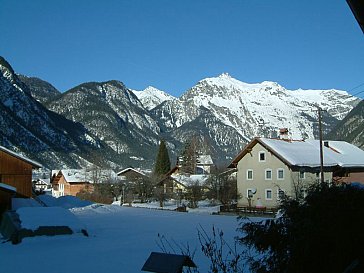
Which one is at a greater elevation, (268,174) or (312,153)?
(312,153)

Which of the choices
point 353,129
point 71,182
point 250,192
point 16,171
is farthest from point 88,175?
A: point 353,129

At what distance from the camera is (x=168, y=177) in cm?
7094

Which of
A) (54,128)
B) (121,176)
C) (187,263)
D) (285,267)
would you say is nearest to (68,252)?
(187,263)

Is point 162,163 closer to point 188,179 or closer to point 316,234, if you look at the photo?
point 188,179

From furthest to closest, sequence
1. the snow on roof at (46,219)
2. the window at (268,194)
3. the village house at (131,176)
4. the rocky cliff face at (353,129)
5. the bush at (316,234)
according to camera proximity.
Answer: the rocky cliff face at (353,129), the village house at (131,176), the window at (268,194), the snow on roof at (46,219), the bush at (316,234)

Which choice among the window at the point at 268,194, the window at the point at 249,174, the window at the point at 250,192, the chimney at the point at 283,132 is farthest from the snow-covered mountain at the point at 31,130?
the window at the point at 268,194

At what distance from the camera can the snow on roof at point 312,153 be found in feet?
157

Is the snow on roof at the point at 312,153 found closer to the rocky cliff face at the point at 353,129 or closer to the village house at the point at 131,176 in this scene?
the village house at the point at 131,176

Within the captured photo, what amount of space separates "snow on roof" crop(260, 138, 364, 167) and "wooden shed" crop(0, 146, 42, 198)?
78.8 feet

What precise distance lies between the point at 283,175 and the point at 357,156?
494 inches

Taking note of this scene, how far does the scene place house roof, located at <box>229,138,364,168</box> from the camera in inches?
1874

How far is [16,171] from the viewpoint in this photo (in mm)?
39812

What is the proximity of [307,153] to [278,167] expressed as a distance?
4.68 m

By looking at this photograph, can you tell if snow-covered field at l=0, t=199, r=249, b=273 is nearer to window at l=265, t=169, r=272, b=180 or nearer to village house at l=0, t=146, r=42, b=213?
village house at l=0, t=146, r=42, b=213
